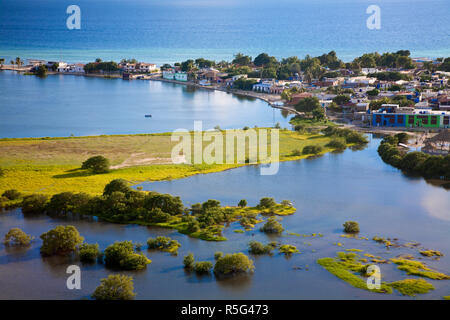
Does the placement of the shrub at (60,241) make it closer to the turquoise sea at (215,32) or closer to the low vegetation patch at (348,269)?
the low vegetation patch at (348,269)

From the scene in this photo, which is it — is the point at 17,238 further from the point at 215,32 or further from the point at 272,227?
the point at 215,32

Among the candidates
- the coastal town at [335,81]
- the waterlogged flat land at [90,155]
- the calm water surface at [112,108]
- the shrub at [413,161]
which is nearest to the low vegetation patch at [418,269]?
the shrub at [413,161]

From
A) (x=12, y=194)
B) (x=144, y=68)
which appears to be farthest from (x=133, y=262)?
(x=144, y=68)

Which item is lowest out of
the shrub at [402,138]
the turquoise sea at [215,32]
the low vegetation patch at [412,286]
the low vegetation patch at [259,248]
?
the low vegetation patch at [412,286]

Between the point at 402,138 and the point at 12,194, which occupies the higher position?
the point at 402,138

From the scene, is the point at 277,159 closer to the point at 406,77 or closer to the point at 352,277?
the point at 352,277

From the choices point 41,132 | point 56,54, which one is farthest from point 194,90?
point 56,54
